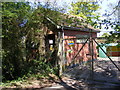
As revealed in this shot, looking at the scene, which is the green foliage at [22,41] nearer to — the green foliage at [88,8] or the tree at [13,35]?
the tree at [13,35]

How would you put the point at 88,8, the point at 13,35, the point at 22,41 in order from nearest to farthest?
the point at 13,35, the point at 22,41, the point at 88,8

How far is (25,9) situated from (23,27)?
108 cm

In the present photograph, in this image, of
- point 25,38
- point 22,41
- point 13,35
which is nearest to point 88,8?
point 25,38

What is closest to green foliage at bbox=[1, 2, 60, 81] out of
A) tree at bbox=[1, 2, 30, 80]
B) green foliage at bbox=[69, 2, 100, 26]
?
tree at bbox=[1, 2, 30, 80]

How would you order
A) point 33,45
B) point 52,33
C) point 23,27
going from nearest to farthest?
1. point 23,27
2. point 33,45
3. point 52,33

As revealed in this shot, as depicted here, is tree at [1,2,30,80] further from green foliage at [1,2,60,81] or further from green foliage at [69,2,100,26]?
green foliage at [69,2,100,26]

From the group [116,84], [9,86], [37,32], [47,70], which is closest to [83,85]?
[116,84]

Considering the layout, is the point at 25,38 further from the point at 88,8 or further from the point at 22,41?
the point at 88,8

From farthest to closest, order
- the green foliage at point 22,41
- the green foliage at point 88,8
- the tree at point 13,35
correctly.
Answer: the green foliage at point 22,41
the tree at point 13,35
the green foliage at point 88,8

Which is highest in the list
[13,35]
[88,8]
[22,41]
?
[88,8]

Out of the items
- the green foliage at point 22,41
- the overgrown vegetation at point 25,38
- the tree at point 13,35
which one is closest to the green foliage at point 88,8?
the overgrown vegetation at point 25,38

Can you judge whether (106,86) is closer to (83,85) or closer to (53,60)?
(83,85)

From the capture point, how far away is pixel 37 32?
21.7ft

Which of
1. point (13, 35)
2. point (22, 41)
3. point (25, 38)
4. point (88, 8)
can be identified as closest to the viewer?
point (13, 35)
